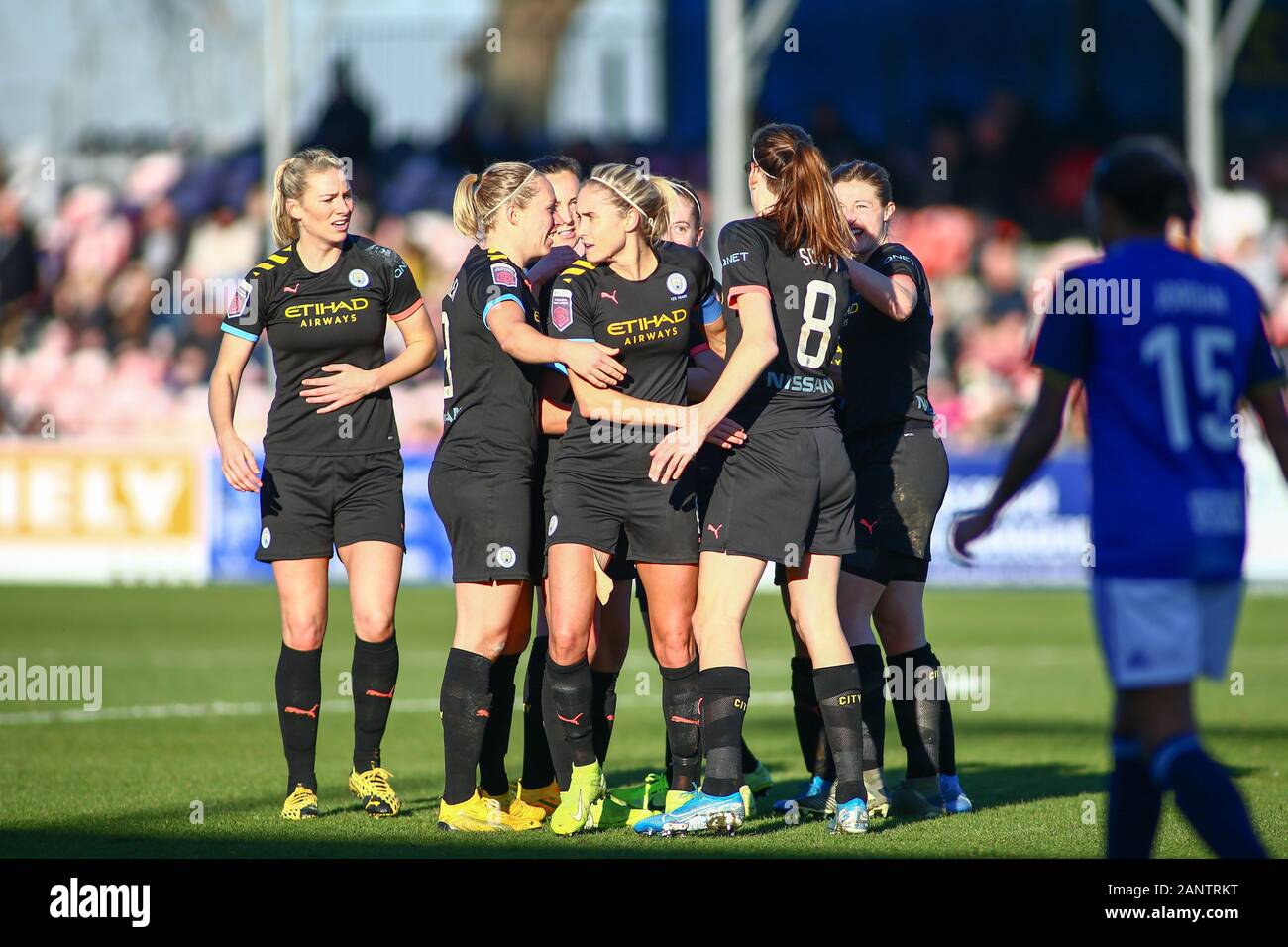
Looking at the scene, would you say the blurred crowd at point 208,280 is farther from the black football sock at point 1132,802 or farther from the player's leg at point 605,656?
the black football sock at point 1132,802

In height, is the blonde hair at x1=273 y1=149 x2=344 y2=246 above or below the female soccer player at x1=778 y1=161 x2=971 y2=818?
above

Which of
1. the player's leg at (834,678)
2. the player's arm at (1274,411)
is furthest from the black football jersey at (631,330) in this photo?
the player's arm at (1274,411)

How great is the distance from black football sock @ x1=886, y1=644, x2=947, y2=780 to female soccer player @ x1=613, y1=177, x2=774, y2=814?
2.17 feet

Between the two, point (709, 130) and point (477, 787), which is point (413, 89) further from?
point (477, 787)

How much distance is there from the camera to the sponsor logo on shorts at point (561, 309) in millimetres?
6094

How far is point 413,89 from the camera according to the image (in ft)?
90.3

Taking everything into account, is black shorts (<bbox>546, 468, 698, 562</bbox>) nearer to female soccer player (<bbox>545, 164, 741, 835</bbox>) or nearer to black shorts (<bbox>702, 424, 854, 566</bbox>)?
female soccer player (<bbox>545, 164, 741, 835</bbox>)

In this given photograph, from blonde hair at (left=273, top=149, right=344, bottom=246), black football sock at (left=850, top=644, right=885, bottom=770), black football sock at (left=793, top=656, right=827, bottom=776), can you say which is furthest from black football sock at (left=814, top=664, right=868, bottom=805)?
blonde hair at (left=273, top=149, right=344, bottom=246)

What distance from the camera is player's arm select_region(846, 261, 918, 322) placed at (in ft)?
20.7

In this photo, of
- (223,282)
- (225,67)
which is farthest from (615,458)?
(225,67)

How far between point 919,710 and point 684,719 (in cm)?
107

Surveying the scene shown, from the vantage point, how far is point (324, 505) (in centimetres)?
667

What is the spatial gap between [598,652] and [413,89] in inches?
872

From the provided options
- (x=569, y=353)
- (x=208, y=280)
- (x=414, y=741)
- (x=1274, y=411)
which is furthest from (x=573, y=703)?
(x=208, y=280)
